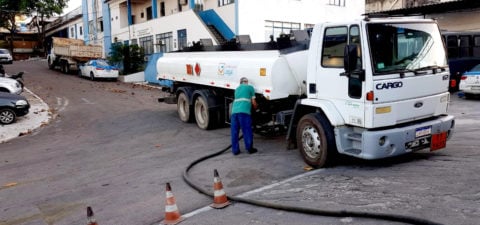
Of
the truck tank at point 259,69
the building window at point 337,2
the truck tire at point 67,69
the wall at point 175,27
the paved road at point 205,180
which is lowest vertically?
the paved road at point 205,180

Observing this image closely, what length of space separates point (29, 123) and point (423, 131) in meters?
13.2

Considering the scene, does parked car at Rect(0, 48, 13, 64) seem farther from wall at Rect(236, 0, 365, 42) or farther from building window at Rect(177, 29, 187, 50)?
wall at Rect(236, 0, 365, 42)

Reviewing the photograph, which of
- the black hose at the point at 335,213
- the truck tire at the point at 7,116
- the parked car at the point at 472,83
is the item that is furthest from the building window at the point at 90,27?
the black hose at the point at 335,213

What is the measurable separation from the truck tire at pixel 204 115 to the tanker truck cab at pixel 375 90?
4606mm

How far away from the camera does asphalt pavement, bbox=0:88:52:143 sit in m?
13.1

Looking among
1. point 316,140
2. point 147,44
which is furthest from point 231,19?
point 316,140

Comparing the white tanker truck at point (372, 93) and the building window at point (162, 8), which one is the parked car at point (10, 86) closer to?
the white tanker truck at point (372, 93)

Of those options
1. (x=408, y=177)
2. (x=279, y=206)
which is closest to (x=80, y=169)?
(x=279, y=206)

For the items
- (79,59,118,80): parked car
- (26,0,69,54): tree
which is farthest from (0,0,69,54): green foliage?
(79,59,118,80): parked car

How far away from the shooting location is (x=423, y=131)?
657cm

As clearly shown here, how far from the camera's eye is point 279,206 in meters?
5.23

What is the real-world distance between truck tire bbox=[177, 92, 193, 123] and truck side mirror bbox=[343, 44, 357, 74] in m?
6.99

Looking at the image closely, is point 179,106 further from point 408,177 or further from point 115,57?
point 115,57

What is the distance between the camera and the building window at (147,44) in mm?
32469
